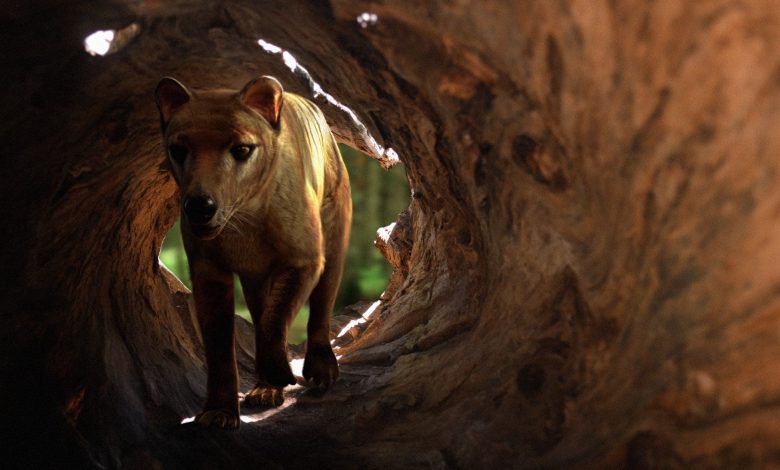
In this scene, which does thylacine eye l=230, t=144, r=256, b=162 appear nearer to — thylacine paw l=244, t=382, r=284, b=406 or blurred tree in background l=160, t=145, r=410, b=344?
thylacine paw l=244, t=382, r=284, b=406

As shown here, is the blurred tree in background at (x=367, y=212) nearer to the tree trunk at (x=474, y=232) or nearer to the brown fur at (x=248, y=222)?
the tree trunk at (x=474, y=232)

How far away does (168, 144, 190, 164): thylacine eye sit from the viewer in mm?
3733

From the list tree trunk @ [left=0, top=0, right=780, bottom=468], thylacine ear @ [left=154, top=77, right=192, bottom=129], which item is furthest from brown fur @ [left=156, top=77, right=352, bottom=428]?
tree trunk @ [left=0, top=0, right=780, bottom=468]

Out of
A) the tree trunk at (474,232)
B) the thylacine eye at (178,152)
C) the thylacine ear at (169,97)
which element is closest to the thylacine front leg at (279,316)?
the tree trunk at (474,232)

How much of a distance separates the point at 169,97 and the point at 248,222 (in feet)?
2.33

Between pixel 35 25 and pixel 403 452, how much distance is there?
2356 millimetres

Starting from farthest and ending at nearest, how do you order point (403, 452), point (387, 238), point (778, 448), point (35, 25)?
point (387, 238) < point (403, 452) < point (35, 25) < point (778, 448)

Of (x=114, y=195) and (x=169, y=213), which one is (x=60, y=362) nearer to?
(x=114, y=195)

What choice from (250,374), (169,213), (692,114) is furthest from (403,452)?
(169,213)

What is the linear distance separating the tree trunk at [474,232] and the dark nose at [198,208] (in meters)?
0.81

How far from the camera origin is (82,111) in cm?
388

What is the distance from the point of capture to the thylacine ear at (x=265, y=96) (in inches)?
154

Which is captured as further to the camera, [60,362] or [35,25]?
[60,362]

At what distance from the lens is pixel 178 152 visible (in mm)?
3762
